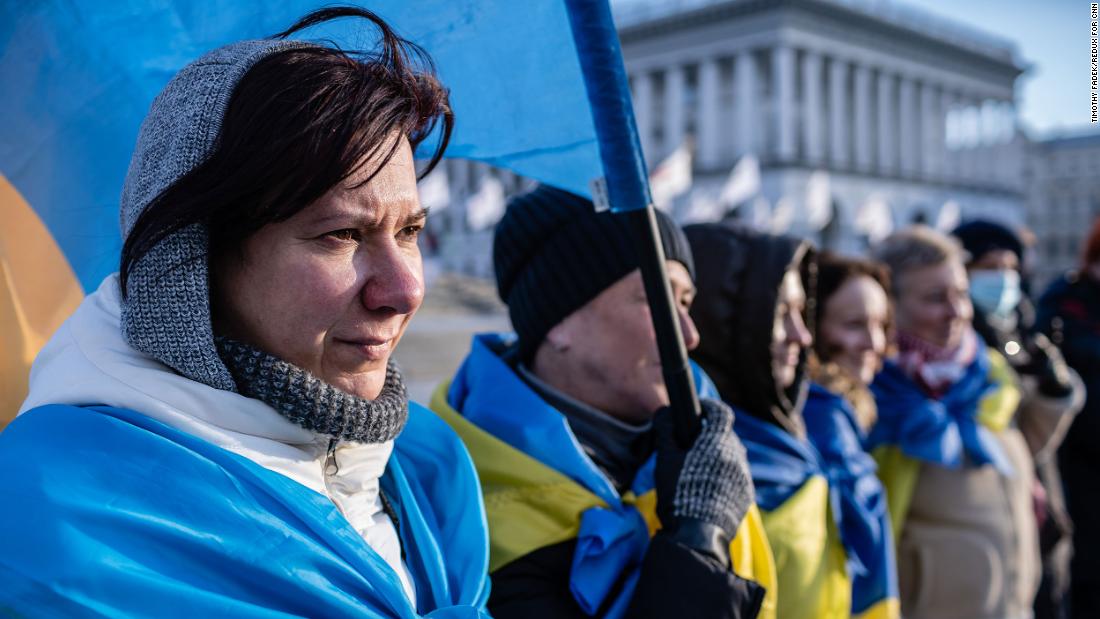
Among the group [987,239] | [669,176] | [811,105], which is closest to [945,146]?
[811,105]

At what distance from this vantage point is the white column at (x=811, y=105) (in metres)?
52.1

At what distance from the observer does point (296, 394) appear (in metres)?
1.39

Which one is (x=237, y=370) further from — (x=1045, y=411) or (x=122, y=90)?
(x=1045, y=411)

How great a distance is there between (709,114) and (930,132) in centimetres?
1638

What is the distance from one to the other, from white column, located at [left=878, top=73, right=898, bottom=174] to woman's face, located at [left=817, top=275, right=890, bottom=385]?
186ft

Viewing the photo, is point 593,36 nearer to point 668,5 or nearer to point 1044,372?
point 1044,372

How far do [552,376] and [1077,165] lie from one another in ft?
250

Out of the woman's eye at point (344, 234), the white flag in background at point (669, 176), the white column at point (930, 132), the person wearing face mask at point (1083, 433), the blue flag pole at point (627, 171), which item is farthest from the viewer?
the white column at point (930, 132)

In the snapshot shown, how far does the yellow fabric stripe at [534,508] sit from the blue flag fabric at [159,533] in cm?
58

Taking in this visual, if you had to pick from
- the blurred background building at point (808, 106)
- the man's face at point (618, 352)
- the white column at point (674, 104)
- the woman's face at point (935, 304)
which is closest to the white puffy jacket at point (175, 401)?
the man's face at point (618, 352)

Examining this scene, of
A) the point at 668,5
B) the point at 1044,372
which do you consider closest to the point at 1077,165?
the point at 668,5

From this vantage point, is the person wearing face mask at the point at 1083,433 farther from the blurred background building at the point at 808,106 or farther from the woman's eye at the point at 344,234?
the blurred background building at the point at 808,106

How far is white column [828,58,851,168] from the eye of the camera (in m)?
53.9

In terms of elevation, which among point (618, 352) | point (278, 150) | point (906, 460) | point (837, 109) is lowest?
point (906, 460)
